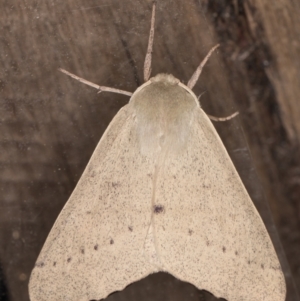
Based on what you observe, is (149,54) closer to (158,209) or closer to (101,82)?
(101,82)

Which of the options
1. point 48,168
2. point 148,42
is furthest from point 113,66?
point 48,168

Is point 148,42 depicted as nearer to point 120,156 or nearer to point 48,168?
point 120,156

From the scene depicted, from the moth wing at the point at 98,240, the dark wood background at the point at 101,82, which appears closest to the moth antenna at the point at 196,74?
the dark wood background at the point at 101,82

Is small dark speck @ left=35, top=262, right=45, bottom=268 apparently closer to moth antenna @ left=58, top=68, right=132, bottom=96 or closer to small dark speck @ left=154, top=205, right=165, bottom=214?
small dark speck @ left=154, top=205, right=165, bottom=214

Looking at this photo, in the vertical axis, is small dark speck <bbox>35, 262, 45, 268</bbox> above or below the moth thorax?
below

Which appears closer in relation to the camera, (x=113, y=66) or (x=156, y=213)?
(x=156, y=213)

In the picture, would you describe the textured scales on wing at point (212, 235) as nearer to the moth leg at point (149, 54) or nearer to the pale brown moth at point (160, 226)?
the pale brown moth at point (160, 226)

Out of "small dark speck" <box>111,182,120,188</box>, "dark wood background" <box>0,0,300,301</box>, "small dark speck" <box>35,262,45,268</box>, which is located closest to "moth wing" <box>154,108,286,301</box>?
"small dark speck" <box>111,182,120,188</box>
